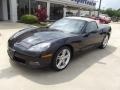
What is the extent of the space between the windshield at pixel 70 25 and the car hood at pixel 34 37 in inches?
18.6

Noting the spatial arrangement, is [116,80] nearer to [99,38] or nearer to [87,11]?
[99,38]

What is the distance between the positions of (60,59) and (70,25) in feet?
4.88

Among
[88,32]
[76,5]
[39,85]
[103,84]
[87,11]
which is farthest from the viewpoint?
[87,11]

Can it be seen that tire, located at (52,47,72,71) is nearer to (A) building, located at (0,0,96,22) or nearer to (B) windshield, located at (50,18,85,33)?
(B) windshield, located at (50,18,85,33)

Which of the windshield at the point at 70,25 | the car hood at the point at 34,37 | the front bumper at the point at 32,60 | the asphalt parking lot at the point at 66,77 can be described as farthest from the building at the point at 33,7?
the front bumper at the point at 32,60

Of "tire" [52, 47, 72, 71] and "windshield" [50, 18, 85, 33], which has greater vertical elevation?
"windshield" [50, 18, 85, 33]

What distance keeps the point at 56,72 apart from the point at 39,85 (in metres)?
0.80

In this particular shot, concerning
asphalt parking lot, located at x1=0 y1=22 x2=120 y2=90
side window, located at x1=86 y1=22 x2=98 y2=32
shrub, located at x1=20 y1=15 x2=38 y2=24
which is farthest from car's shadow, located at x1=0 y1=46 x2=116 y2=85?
shrub, located at x1=20 y1=15 x2=38 y2=24

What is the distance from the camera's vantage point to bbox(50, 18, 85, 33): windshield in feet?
16.6

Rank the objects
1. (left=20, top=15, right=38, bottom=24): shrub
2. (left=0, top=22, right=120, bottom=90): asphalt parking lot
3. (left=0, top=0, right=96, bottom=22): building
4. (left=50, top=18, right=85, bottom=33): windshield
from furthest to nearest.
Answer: (left=0, top=0, right=96, bottom=22): building < (left=20, top=15, right=38, bottom=24): shrub < (left=50, top=18, right=85, bottom=33): windshield < (left=0, top=22, right=120, bottom=90): asphalt parking lot

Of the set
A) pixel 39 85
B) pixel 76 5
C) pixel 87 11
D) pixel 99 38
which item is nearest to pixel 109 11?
pixel 87 11

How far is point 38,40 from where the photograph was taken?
411 centimetres

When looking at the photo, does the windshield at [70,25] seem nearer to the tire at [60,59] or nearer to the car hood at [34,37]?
the car hood at [34,37]

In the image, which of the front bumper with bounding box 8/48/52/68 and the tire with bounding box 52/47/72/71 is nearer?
the front bumper with bounding box 8/48/52/68
